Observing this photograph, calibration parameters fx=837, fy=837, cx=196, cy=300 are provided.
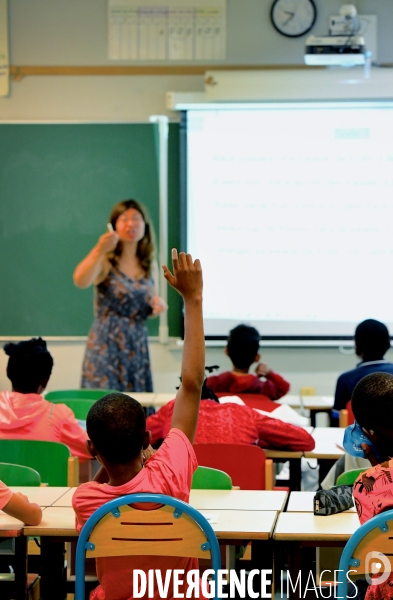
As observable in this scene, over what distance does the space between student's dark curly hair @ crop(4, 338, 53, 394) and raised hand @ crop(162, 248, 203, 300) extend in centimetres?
143

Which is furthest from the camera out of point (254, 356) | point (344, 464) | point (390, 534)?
point (254, 356)

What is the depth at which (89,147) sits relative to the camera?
6.20m

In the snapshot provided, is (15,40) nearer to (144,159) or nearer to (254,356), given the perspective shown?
(144,159)

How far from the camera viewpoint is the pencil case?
2.38 metres

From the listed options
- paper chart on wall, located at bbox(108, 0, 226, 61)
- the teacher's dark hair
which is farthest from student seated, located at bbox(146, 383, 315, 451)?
paper chart on wall, located at bbox(108, 0, 226, 61)

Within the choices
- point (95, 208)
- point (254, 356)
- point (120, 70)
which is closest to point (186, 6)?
point (120, 70)

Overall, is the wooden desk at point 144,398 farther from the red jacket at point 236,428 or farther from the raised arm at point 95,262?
the red jacket at point 236,428

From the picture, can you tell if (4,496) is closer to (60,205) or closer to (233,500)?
(233,500)

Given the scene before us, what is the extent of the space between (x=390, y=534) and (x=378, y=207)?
4.37 m

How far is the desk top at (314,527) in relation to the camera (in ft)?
7.20

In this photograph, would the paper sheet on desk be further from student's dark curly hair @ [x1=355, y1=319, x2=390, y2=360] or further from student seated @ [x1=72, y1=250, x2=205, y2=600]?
student's dark curly hair @ [x1=355, y1=319, x2=390, y2=360]

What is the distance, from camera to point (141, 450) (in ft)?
6.58

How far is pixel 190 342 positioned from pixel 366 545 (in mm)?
632
